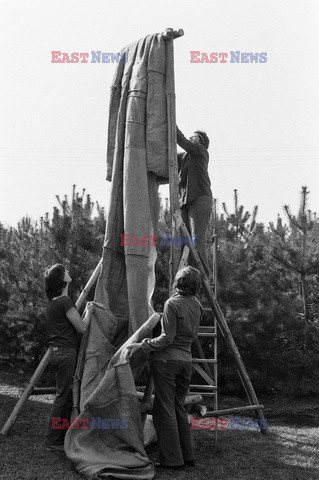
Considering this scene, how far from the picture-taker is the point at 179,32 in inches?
218

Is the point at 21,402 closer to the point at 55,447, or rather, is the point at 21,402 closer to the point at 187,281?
the point at 55,447

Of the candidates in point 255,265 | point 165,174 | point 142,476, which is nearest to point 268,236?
point 255,265

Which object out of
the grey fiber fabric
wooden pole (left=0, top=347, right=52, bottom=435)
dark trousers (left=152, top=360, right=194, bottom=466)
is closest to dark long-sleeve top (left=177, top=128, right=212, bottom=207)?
the grey fiber fabric

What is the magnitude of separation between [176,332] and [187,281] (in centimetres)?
42

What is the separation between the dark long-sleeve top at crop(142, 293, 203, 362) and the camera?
4305 mm

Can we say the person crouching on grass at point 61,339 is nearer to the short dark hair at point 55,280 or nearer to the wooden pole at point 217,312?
the short dark hair at point 55,280

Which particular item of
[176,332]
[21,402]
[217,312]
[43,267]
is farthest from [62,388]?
[43,267]

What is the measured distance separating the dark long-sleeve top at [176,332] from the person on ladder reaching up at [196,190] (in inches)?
54.1

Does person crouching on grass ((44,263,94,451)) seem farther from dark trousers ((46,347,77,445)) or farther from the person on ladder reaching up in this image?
the person on ladder reaching up

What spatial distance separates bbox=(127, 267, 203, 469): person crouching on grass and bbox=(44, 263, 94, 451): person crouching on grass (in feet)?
2.28

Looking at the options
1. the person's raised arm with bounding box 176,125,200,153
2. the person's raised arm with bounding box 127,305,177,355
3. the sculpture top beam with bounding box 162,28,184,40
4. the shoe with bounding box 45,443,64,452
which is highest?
the sculpture top beam with bounding box 162,28,184,40

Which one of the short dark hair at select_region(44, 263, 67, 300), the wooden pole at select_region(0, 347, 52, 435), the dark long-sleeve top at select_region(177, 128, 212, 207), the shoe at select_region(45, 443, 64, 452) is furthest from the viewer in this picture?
the dark long-sleeve top at select_region(177, 128, 212, 207)

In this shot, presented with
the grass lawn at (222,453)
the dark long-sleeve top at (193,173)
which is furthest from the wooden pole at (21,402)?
the dark long-sleeve top at (193,173)

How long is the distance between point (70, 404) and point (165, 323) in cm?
119
